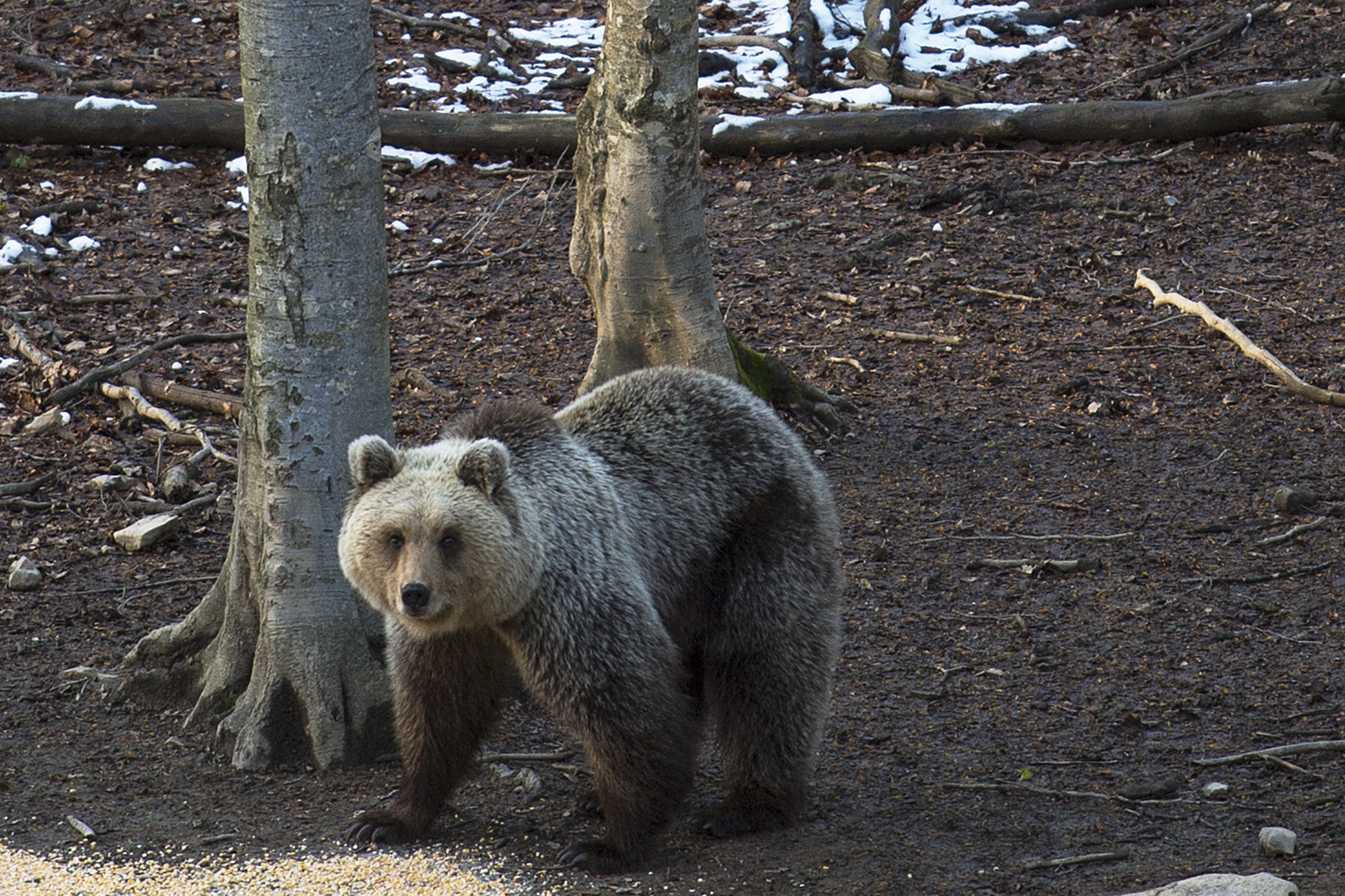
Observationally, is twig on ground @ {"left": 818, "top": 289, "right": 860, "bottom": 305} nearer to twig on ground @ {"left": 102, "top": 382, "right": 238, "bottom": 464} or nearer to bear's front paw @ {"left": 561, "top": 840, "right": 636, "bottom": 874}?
twig on ground @ {"left": 102, "top": 382, "right": 238, "bottom": 464}

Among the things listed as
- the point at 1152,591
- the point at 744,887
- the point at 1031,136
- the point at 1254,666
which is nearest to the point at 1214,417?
the point at 1152,591

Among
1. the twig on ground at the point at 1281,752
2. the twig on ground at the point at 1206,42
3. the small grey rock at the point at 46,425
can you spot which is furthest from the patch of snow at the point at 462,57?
the twig on ground at the point at 1281,752

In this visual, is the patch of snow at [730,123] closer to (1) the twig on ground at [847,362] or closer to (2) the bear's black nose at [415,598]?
(1) the twig on ground at [847,362]

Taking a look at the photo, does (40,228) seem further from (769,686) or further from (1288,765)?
(1288,765)

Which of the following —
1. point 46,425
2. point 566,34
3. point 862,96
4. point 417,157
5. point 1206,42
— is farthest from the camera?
point 566,34

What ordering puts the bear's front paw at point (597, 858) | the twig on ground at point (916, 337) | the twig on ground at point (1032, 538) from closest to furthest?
the bear's front paw at point (597, 858)
the twig on ground at point (1032, 538)
the twig on ground at point (916, 337)

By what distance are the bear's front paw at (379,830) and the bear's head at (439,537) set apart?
2.20 ft

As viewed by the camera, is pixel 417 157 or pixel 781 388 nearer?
pixel 781 388

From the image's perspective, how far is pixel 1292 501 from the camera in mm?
6527

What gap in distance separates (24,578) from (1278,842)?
17.0ft

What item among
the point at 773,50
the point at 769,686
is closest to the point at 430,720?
the point at 769,686

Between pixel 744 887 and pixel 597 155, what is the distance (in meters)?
4.45

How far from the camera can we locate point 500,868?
4215 millimetres

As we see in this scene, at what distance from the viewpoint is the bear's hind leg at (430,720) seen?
14.4 feet
